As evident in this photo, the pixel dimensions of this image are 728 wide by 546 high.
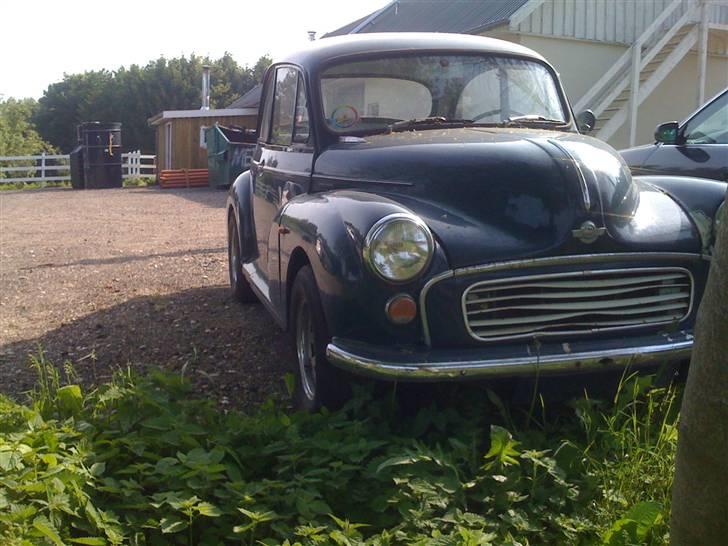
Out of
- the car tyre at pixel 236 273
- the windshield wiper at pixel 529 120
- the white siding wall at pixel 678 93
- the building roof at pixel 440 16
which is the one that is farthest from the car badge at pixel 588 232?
the white siding wall at pixel 678 93

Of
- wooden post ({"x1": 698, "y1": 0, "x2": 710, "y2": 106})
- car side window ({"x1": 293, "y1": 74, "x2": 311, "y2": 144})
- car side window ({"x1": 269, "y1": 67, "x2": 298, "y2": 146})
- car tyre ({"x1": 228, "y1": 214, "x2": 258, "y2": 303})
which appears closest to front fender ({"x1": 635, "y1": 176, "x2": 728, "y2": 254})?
car side window ({"x1": 293, "y1": 74, "x2": 311, "y2": 144})

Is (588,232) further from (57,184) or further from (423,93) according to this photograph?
(57,184)

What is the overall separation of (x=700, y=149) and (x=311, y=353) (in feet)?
12.7

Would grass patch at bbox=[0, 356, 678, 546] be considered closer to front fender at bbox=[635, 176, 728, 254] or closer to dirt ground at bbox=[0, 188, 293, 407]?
front fender at bbox=[635, 176, 728, 254]

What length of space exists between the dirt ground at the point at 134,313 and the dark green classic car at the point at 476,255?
635 millimetres

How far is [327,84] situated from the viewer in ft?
16.1

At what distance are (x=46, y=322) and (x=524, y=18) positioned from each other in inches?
501

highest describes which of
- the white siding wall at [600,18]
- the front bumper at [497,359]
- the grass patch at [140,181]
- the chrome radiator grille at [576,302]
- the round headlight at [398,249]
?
the white siding wall at [600,18]

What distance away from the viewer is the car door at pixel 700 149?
625cm

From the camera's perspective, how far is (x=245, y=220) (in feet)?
20.5

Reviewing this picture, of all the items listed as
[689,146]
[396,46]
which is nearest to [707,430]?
[396,46]

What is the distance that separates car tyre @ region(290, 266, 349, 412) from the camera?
3695 mm

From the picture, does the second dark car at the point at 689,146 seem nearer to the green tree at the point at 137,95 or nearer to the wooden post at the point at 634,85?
the wooden post at the point at 634,85

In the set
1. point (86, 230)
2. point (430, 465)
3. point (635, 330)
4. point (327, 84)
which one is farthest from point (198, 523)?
point (86, 230)
